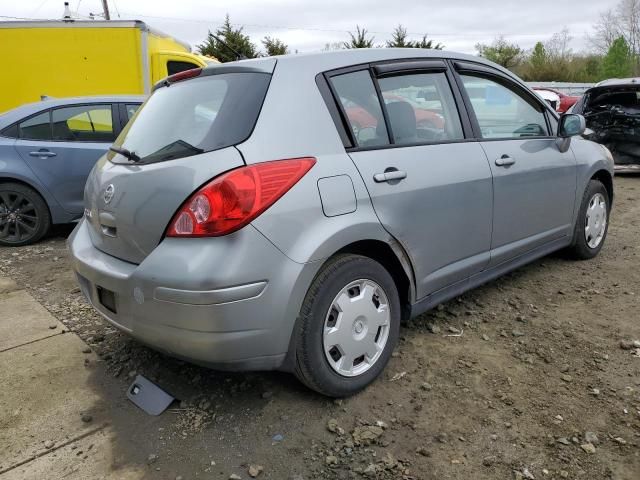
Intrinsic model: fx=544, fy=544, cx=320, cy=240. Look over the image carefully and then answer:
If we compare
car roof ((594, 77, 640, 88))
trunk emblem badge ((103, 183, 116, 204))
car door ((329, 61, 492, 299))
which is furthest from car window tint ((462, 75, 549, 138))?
car roof ((594, 77, 640, 88))

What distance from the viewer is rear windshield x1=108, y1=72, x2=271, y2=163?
2314 mm

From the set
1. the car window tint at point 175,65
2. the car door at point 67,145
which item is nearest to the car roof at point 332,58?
the car door at point 67,145

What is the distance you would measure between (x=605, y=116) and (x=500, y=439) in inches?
321

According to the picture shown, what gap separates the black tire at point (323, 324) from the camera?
234 cm

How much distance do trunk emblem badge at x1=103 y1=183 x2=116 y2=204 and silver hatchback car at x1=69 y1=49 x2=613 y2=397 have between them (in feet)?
0.04

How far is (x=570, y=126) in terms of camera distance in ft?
12.7

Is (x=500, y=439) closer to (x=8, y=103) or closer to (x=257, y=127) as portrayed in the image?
(x=257, y=127)

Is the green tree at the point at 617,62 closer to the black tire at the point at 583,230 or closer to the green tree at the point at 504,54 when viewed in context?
the green tree at the point at 504,54

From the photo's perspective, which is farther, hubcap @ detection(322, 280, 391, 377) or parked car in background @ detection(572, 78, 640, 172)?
parked car in background @ detection(572, 78, 640, 172)

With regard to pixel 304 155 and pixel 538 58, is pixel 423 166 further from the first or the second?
pixel 538 58

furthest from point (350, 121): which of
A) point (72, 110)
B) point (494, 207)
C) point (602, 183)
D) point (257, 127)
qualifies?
point (72, 110)

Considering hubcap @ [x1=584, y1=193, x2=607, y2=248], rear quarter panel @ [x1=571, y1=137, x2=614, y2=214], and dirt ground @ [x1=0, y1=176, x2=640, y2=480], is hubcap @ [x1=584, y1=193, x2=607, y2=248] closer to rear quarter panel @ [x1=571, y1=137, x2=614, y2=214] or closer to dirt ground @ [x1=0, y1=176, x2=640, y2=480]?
rear quarter panel @ [x1=571, y1=137, x2=614, y2=214]

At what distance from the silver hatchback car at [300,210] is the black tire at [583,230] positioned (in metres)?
1.20

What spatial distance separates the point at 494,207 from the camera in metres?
3.24
